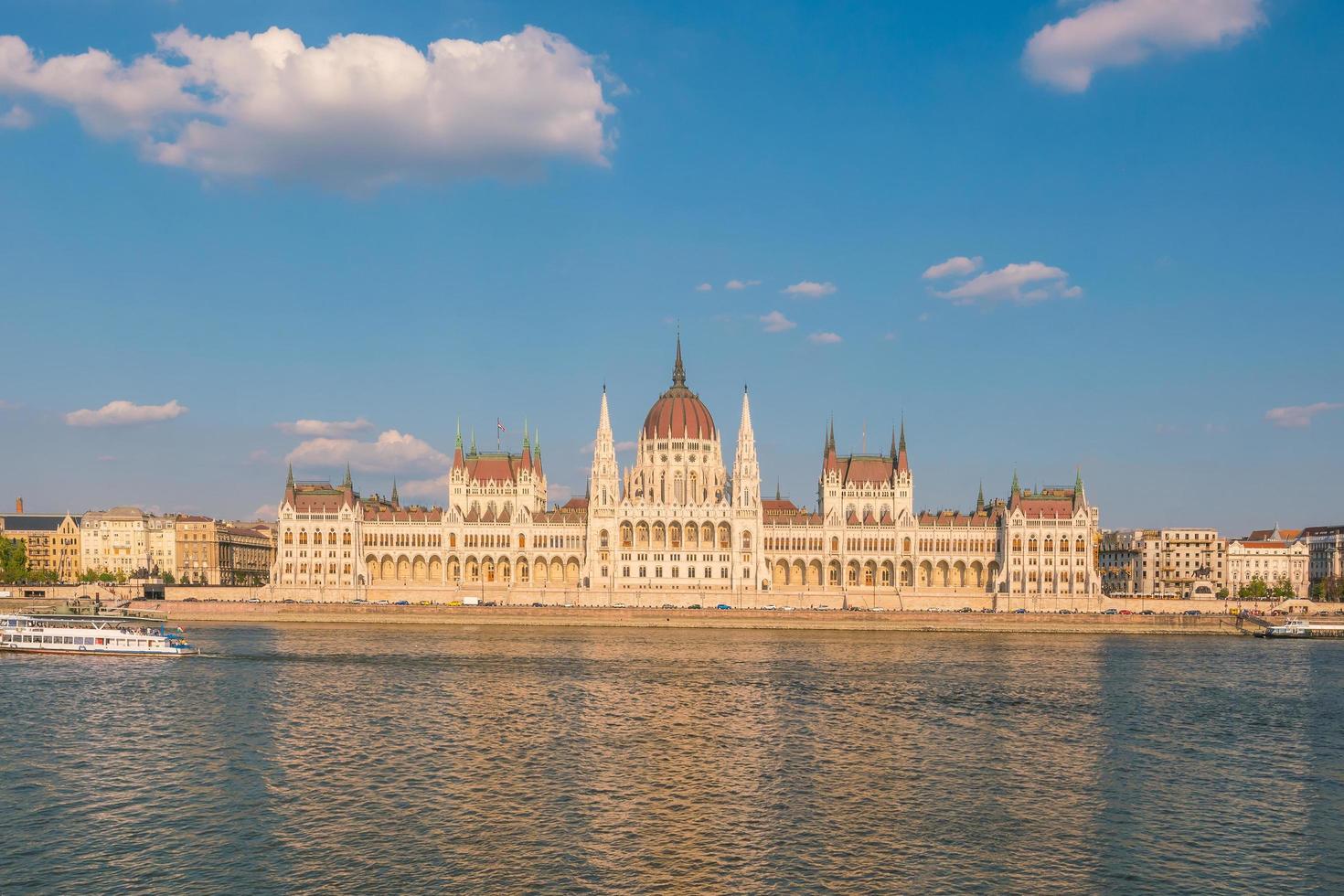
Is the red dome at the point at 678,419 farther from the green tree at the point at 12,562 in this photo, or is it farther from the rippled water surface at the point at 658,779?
the green tree at the point at 12,562

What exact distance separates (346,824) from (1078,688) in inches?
2122

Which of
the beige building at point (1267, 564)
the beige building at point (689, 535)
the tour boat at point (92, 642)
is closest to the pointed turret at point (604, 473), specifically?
the beige building at point (689, 535)

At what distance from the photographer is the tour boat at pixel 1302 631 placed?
133125 millimetres

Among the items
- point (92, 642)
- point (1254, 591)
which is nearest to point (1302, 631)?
point (1254, 591)

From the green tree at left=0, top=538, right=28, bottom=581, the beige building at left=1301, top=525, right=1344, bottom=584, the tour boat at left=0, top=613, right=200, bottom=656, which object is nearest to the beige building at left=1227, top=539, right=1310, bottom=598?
the beige building at left=1301, top=525, right=1344, bottom=584

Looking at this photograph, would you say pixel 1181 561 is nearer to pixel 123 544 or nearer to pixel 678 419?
pixel 678 419

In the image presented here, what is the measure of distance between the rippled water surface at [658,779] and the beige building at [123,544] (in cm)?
11687

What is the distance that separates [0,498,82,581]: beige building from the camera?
626ft

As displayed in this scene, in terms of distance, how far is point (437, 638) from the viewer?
113312 millimetres

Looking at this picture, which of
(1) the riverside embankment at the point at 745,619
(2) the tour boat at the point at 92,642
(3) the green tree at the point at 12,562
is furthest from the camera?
(3) the green tree at the point at 12,562

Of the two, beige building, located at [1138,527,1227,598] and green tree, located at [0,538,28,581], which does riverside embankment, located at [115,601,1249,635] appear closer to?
green tree, located at [0,538,28,581]

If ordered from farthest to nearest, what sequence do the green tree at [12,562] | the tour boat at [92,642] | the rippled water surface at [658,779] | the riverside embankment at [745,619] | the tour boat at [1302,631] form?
the green tree at [12,562], the tour boat at [1302,631], the riverside embankment at [745,619], the tour boat at [92,642], the rippled water surface at [658,779]

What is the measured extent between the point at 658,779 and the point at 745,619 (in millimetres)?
87764

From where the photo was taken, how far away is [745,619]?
133500 millimetres
